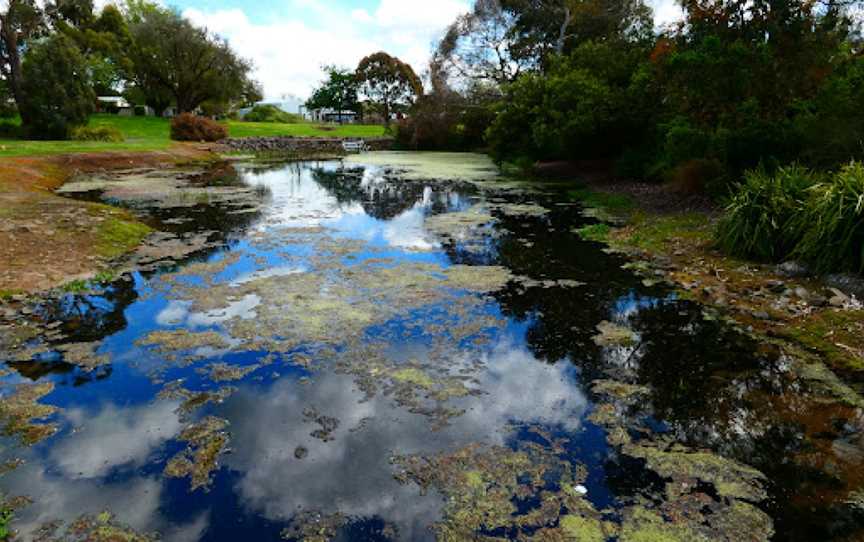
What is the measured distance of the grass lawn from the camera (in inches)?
976

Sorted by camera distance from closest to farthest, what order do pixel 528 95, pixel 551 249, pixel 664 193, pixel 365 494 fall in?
pixel 365 494 < pixel 551 249 < pixel 664 193 < pixel 528 95

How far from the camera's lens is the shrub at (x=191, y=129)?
39188 millimetres

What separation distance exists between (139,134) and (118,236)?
34484 mm

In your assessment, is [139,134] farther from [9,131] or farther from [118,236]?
[118,236]

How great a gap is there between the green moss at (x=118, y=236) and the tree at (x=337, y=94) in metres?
68.8

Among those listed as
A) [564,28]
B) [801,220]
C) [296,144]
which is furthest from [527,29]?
[801,220]

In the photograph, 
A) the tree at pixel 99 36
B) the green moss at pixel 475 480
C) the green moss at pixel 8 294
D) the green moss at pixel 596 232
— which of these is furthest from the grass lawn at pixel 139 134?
the green moss at pixel 475 480

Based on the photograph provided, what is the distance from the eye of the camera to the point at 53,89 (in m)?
29.5

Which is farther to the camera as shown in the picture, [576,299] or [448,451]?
[576,299]

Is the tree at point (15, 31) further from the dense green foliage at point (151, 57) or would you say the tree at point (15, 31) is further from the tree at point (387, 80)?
the tree at point (387, 80)

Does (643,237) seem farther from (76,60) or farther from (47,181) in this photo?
(76,60)

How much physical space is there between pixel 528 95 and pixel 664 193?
8.65 m

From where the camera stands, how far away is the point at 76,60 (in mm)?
30734

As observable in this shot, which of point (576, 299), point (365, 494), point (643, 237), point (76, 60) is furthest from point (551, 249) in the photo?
point (76, 60)
